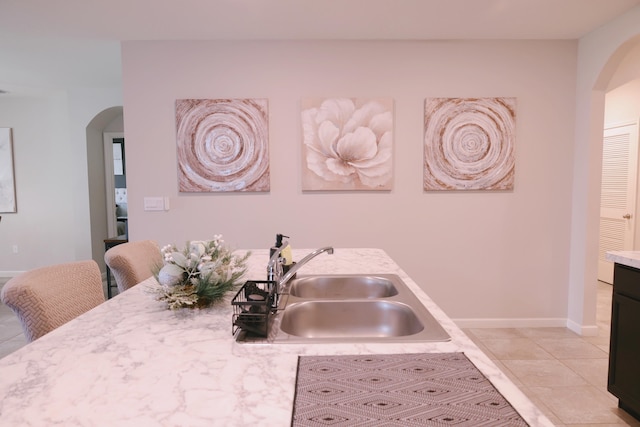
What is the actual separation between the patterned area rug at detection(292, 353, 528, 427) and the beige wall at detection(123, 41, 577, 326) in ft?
8.01

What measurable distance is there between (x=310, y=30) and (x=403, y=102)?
970mm

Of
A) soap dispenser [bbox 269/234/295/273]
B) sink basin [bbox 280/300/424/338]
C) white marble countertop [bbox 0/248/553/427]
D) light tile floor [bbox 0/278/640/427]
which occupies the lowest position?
light tile floor [bbox 0/278/640/427]

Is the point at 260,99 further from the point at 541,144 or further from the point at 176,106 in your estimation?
the point at 541,144

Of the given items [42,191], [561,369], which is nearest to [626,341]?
[561,369]

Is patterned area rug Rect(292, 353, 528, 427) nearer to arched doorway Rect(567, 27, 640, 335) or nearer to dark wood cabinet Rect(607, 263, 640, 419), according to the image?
dark wood cabinet Rect(607, 263, 640, 419)

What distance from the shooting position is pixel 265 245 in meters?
3.29

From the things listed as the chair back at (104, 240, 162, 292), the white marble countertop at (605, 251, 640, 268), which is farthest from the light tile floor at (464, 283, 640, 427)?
the chair back at (104, 240, 162, 292)

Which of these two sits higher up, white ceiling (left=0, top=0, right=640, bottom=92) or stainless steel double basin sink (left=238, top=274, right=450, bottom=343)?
white ceiling (left=0, top=0, right=640, bottom=92)

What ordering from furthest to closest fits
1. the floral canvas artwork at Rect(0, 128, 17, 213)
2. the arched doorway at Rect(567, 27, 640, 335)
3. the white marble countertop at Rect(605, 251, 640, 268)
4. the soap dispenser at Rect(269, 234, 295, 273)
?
the floral canvas artwork at Rect(0, 128, 17, 213), the arched doorway at Rect(567, 27, 640, 335), the white marble countertop at Rect(605, 251, 640, 268), the soap dispenser at Rect(269, 234, 295, 273)

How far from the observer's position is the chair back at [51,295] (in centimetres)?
125

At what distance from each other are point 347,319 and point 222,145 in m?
2.29

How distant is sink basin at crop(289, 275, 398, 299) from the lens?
5.50 ft

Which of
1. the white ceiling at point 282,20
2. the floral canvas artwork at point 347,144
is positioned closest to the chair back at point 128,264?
the floral canvas artwork at point 347,144

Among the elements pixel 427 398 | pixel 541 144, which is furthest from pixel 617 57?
pixel 427 398
